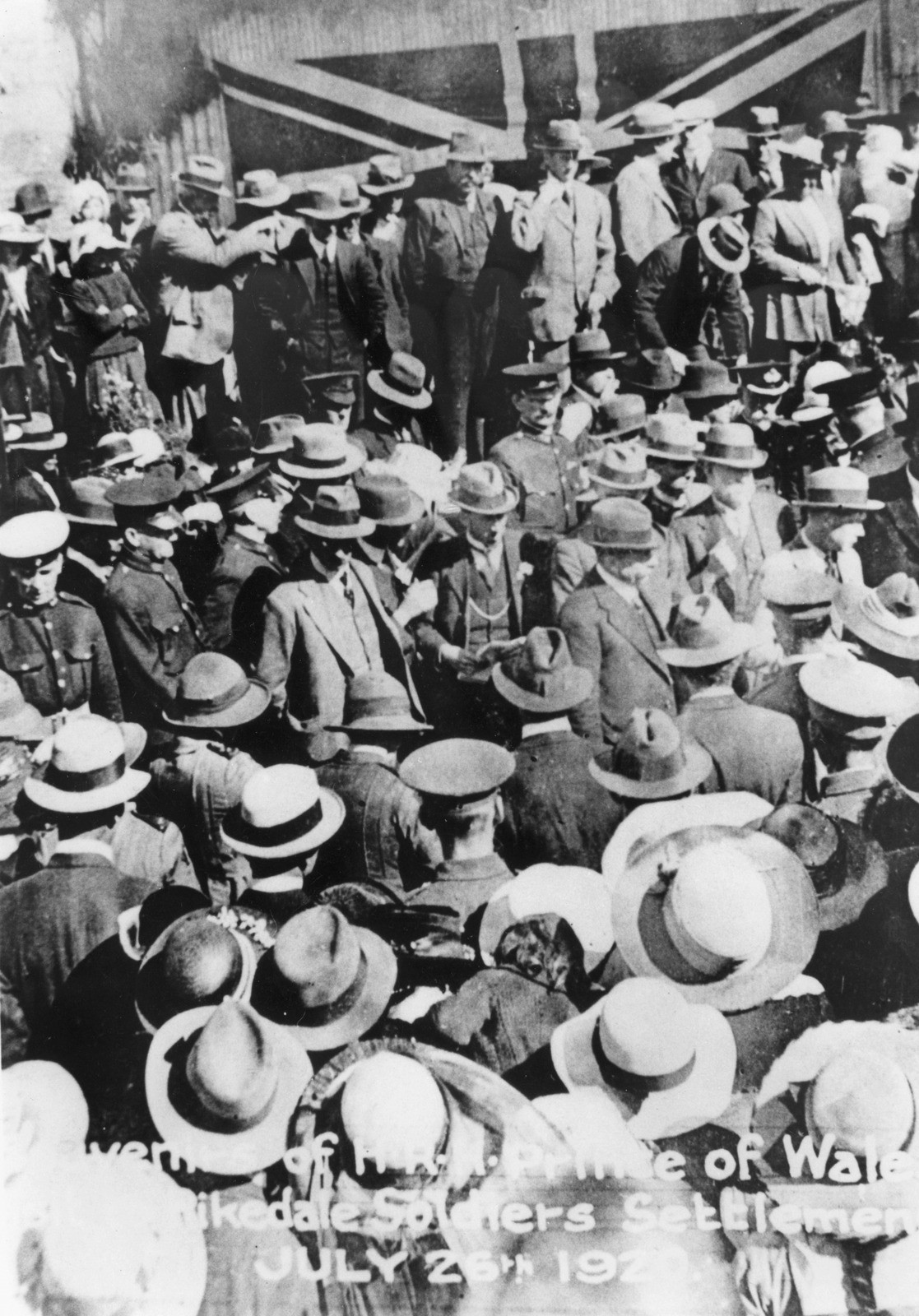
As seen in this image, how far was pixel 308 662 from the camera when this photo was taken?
332 centimetres

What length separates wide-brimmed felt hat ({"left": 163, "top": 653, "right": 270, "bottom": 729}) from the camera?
331 cm

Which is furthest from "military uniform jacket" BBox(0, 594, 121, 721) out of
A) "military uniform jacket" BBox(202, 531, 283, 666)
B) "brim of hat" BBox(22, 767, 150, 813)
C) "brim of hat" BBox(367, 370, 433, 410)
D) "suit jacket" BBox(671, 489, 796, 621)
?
"suit jacket" BBox(671, 489, 796, 621)

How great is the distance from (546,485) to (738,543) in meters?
0.68

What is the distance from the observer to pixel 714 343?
3369 millimetres

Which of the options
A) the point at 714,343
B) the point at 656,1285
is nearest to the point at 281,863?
the point at 656,1285

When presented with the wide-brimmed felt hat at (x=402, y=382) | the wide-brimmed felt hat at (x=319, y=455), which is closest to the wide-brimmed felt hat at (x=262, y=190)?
the wide-brimmed felt hat at (x=402, y=382)

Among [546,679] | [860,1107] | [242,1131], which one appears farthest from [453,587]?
[860,1107]

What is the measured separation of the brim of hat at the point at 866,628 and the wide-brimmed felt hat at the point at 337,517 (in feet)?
5.24

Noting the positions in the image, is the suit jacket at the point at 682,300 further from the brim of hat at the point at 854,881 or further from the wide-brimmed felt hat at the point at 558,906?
the wide-brimmed felt hat at the point at 558,906

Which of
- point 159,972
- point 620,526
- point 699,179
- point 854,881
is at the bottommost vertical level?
point 159,972

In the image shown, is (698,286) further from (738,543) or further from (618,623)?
(618,623)

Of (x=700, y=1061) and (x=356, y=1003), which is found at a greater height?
(x=356, y=1003)

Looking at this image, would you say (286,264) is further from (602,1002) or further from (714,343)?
(602,1002)

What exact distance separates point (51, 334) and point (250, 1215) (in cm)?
302
